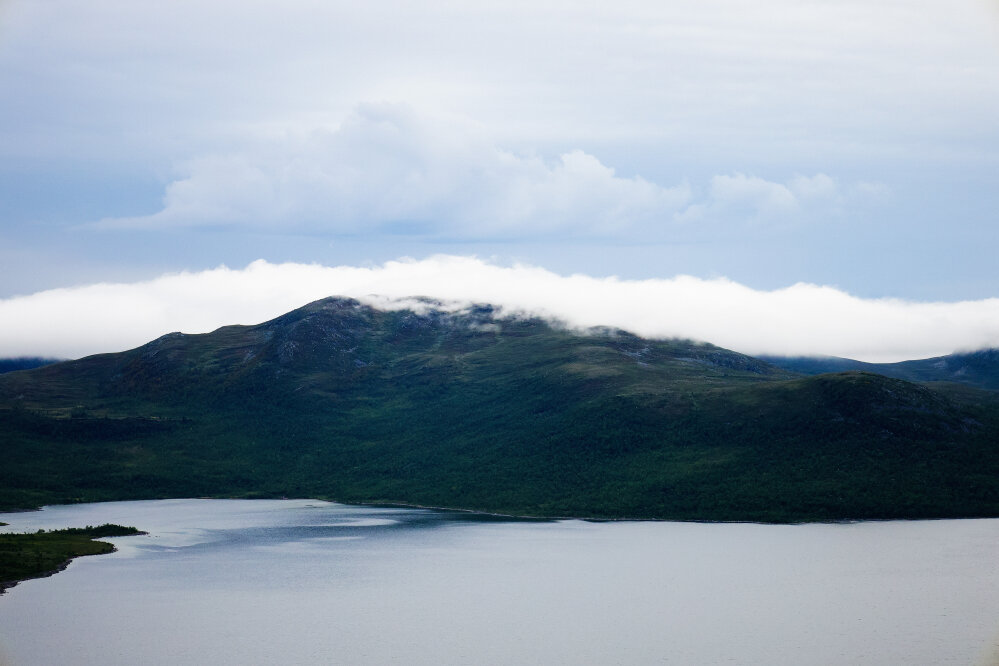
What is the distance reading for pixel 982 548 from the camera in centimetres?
15588

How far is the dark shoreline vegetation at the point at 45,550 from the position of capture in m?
137

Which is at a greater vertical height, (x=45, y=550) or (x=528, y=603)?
(x=45, y=550)

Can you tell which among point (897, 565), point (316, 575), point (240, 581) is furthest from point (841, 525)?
point (240, 581)

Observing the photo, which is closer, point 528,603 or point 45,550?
point 528,603

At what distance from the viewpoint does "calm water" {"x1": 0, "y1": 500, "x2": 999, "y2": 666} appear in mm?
95188

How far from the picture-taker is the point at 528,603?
4739 inches

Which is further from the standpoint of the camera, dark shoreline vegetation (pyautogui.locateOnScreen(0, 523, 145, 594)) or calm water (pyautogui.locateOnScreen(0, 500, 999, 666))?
dark shoreline vegetation (pyautogui.locateOnScreen(0, 523, 145, 594))

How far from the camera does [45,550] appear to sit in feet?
506

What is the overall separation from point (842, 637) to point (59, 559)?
12362 centimetres

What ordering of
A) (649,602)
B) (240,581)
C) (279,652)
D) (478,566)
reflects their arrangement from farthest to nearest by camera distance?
(478,566) < (240,581) < (649,602) < (279,652)

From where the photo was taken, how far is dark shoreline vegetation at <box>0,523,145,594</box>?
137 metres

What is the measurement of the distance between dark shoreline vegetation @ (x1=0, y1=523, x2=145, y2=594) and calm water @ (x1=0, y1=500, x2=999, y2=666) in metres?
4.26

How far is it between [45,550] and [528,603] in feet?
290

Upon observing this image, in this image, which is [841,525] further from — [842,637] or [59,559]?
[59,559]
